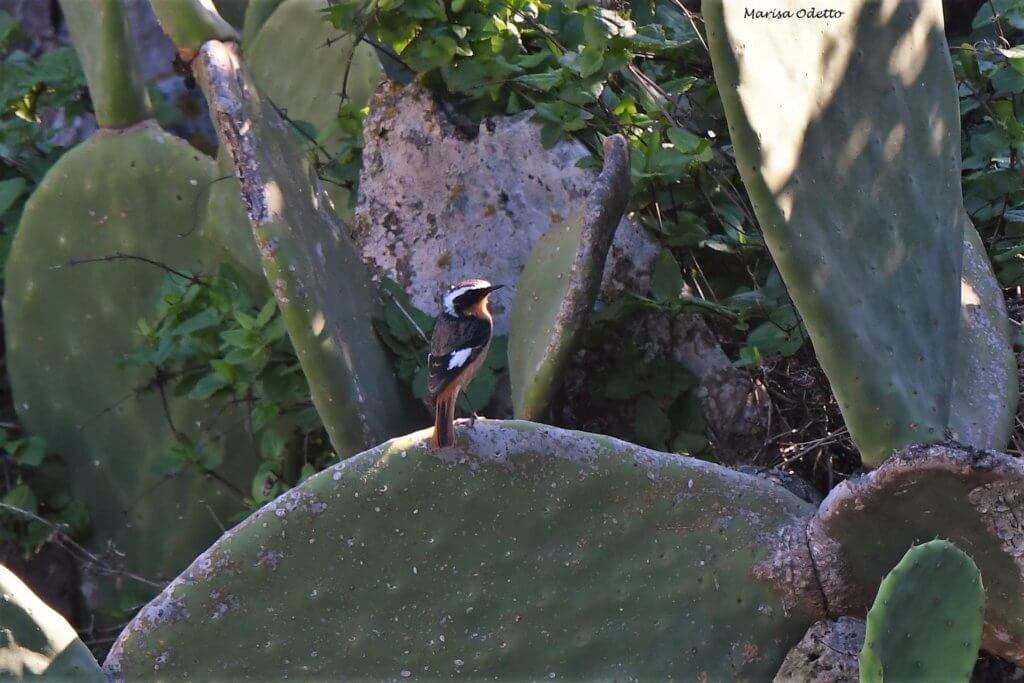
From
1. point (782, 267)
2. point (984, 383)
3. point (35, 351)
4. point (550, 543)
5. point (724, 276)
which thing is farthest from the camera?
point (35, 351)

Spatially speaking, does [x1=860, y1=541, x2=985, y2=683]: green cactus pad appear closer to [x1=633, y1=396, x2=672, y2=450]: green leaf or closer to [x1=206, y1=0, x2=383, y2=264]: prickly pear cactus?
[x1=633, y1=396, x2=672, y2=450]: green leaf

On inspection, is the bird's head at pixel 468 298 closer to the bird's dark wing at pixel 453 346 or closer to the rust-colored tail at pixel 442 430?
the bird's dark wing at pixel 453 346

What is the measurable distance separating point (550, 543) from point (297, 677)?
397 millimetres

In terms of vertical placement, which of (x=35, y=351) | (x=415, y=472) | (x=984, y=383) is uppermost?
(x=415, y=472)

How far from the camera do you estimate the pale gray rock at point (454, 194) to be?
2607mm

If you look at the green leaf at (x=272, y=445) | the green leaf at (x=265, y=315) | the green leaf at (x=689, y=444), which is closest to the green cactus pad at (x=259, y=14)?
the green leaf at (x=265, y=315)

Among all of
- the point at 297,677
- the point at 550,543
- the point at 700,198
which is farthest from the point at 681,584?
the point at 700,198

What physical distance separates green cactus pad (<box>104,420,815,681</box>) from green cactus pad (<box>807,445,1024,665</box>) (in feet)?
0.26

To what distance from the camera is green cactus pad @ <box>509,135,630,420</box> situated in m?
1.95

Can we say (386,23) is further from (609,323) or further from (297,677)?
(297,677)

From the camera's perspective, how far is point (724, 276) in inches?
101

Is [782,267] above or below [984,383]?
above

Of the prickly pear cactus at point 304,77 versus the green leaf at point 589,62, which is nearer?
the green leaf at point 589,62
